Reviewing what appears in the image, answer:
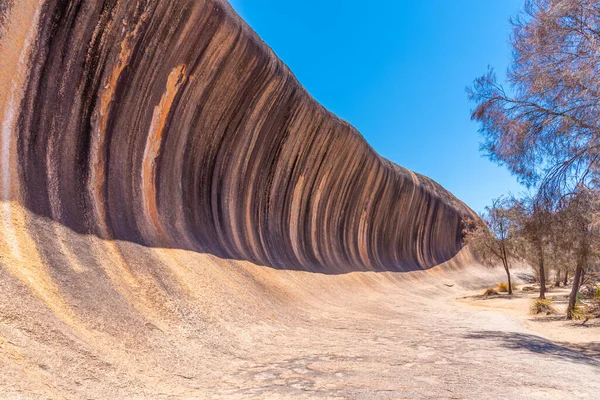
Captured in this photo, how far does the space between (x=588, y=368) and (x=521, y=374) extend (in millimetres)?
Result: 1578

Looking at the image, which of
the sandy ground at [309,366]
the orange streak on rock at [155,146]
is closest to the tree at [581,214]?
the sandy ground at [309,366]

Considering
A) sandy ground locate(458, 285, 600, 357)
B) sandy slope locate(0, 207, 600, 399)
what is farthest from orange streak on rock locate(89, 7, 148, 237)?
sandy ground locate(458, 285, 600, 357)

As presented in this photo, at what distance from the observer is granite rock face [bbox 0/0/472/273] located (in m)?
6.38

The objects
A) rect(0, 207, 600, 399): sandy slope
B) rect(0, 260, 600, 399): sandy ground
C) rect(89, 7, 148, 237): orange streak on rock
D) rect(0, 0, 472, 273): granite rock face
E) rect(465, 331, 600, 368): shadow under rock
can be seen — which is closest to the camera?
rect(0, 260, 600, 399): sandy ground

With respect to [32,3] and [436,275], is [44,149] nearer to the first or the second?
[32,3]

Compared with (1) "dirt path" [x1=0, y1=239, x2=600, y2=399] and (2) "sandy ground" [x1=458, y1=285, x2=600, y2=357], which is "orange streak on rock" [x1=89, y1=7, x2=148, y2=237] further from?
(2) "sandy ground" [x1=458, y1=285, x2=600, y2=357]

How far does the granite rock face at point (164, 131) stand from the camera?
638cm

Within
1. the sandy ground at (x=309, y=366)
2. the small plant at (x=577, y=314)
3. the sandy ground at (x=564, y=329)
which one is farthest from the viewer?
the small plant at (x=577, y=314)

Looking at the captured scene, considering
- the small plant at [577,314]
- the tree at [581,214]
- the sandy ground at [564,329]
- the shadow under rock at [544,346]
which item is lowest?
the sandy ground at [564,329]

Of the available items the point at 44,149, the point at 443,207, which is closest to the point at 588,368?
the point at 44,149

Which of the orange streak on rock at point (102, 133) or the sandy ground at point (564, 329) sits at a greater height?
the orange streak on rock at point (102, 133)

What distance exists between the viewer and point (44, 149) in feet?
21.5

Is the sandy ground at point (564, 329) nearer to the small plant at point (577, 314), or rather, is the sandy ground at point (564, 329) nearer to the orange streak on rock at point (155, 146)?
the small plant at point (577, 314)

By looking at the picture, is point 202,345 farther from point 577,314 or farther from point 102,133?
point 577,314
